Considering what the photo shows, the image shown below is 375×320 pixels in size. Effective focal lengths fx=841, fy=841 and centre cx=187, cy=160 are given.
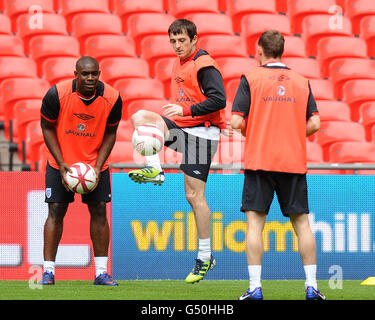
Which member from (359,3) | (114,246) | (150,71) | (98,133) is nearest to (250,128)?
(98,133)

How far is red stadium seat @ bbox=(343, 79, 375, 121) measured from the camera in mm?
11828

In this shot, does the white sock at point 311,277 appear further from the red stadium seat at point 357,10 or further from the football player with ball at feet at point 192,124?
the red stadium seat at point 357,10

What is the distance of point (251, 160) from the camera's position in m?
5.69

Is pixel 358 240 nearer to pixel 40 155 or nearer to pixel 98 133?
pixel 98 133

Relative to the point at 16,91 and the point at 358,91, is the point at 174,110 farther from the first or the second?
the point at 358,91

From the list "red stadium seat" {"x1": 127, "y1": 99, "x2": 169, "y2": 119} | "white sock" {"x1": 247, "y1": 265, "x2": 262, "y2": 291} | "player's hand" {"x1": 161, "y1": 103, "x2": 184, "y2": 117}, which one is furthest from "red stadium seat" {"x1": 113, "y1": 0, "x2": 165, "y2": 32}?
"white sock" {"x1": 247, "y1": 265, "x2": 262, "y2": 291}

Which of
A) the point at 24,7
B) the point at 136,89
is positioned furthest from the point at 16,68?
the point at 136,89

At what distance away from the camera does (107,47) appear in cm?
1225

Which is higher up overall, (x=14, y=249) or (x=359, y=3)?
(x=359, y=3)

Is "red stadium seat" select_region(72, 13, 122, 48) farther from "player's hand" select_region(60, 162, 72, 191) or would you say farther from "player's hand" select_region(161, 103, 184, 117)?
"player's hand" select_region(161, 103, 184, 117)

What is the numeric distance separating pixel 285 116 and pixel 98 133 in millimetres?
2068

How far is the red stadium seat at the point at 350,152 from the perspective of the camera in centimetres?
1062

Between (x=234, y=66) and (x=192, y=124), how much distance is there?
4.98 m

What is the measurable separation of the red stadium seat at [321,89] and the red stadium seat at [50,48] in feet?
11.3
